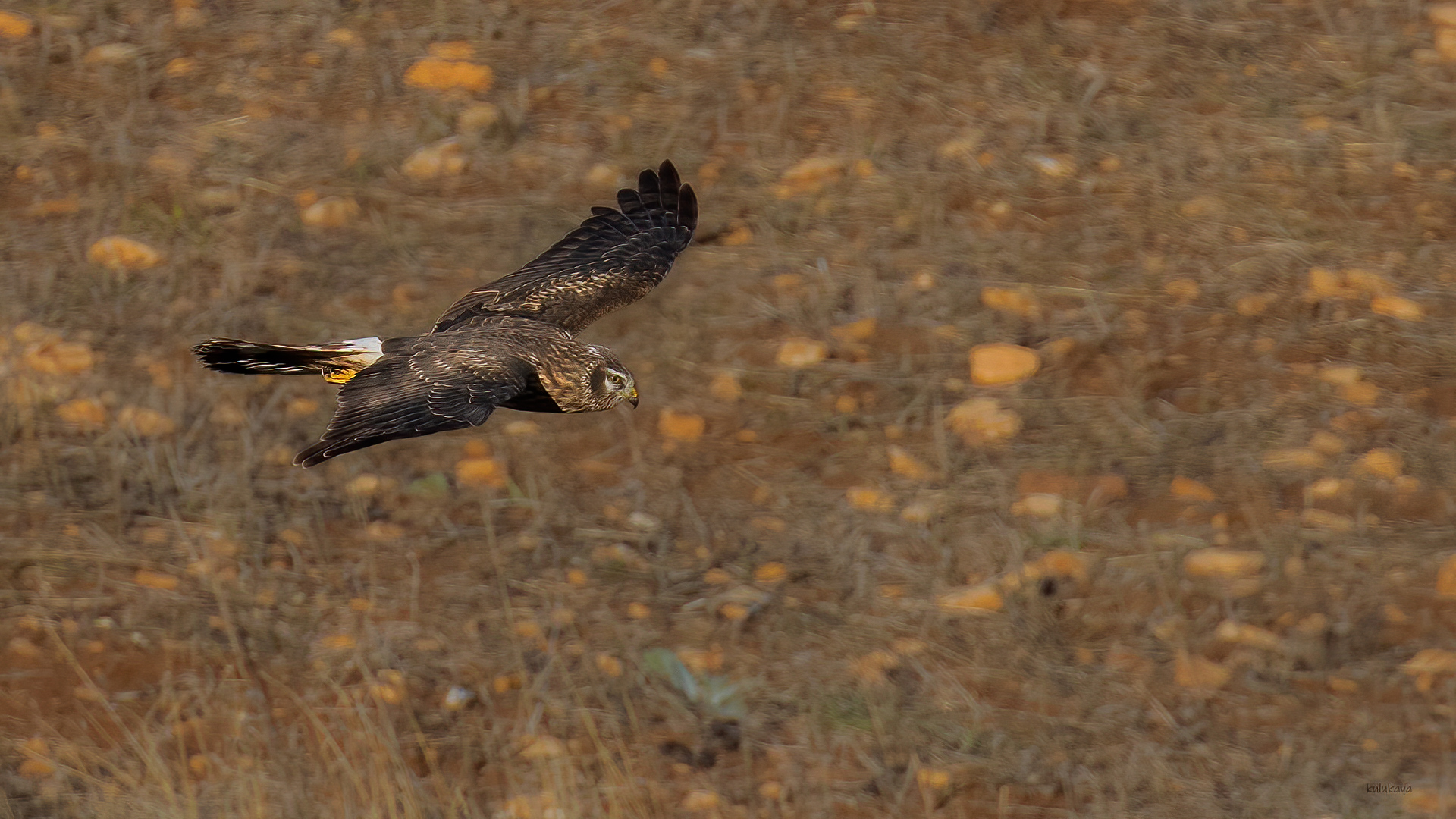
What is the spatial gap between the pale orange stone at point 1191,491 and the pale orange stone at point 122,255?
426 cm

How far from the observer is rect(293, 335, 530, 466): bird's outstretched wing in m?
4.91

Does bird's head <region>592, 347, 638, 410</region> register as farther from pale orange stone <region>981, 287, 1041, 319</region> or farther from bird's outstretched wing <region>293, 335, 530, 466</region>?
pale orange stone <region>981, 287, 1041, 319</region>

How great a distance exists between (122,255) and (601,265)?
2097 mm

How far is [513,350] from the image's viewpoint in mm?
5699

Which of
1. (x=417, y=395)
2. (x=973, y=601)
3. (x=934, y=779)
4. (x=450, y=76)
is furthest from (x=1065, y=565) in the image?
(x=450, y=76)

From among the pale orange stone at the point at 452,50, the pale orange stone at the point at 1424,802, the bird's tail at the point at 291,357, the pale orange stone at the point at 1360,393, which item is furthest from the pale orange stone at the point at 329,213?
the pale orange stone at the point at 1424,802

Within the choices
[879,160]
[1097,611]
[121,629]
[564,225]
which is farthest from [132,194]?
[1097,611]

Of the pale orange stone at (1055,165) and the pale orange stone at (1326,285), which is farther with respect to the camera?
the pale orange stone at (1055,165)

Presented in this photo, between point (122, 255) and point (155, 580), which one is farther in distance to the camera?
point (122, 255)

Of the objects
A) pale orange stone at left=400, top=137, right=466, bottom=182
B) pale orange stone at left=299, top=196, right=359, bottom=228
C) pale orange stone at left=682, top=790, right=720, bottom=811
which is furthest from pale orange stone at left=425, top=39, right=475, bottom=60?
pale orange stone at left=682, top=790, right=720, bottom=811

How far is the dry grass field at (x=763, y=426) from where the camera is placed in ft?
15.5

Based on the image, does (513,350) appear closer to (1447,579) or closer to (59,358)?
(59,358)

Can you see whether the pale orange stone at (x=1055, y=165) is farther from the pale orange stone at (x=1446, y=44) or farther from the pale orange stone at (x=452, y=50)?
the pale orange stone at (x=452, y=50)

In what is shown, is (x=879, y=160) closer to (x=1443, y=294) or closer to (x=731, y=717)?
(x=1443, y=294)
